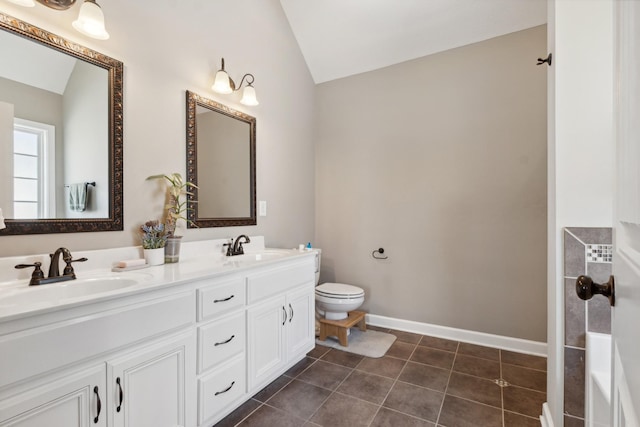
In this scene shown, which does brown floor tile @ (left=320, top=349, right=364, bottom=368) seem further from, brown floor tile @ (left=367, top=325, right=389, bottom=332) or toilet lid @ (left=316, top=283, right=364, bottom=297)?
brown floor tile @ (left=367, top=325, right=389, bottom=332)

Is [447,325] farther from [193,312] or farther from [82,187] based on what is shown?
[82,187]

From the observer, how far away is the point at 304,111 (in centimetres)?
317

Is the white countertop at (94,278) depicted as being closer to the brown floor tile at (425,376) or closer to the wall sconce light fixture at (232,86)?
the wall sconce light fixture at (232,86)

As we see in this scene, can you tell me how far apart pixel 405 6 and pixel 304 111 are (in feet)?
4.21

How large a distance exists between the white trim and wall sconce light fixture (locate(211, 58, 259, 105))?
2.69 m

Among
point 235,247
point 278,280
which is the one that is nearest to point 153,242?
point 235,247

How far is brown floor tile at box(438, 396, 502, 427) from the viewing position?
5.33ft

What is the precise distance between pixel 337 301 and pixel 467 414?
1158 mm

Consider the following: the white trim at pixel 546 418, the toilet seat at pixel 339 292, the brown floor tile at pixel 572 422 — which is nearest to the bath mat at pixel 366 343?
the toilet seat at pixel 339 292

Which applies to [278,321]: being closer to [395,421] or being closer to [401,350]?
[395,421]

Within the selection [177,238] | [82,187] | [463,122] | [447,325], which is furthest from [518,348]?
[82,187]

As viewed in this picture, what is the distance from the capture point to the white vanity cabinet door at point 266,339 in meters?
1.73

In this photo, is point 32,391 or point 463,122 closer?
point 32,391

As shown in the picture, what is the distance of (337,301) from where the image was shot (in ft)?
8.33
